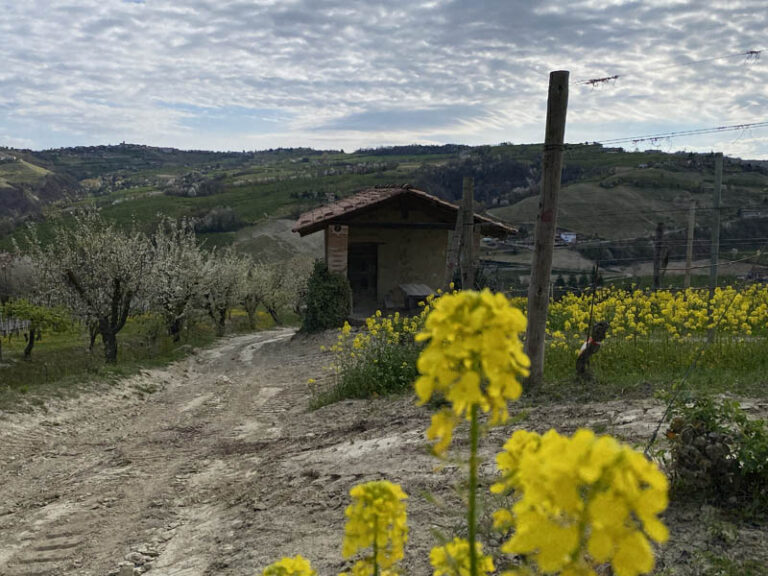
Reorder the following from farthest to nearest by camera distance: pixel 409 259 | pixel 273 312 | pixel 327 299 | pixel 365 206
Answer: pixel 273 312 → pixel 409 259 → pixel 327 299 → pixel 365 206

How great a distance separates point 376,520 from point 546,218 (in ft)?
20.9

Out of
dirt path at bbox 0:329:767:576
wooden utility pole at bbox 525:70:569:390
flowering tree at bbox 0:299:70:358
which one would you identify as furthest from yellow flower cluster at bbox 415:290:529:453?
flowering tree at bbox 0:299:70:358

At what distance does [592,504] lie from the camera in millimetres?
1028

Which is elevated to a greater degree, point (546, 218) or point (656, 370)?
point (546, 218)

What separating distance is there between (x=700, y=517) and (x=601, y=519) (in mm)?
3438

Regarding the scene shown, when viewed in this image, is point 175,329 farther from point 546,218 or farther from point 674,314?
point 546,218

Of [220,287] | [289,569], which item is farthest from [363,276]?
[289,569]

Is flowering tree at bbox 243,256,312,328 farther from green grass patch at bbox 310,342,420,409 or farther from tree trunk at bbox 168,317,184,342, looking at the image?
green grass patch at bbox 310,342,420,409

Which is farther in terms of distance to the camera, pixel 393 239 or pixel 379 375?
pixel 393 239

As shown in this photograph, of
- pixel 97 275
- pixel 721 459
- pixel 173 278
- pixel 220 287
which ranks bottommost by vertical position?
pixel 220 287

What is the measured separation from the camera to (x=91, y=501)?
6.50 m

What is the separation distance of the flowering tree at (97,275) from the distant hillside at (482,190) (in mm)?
4221

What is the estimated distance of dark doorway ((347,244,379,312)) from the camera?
22.8m

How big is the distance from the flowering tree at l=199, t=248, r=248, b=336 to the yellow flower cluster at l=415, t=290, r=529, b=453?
25.9 metres
